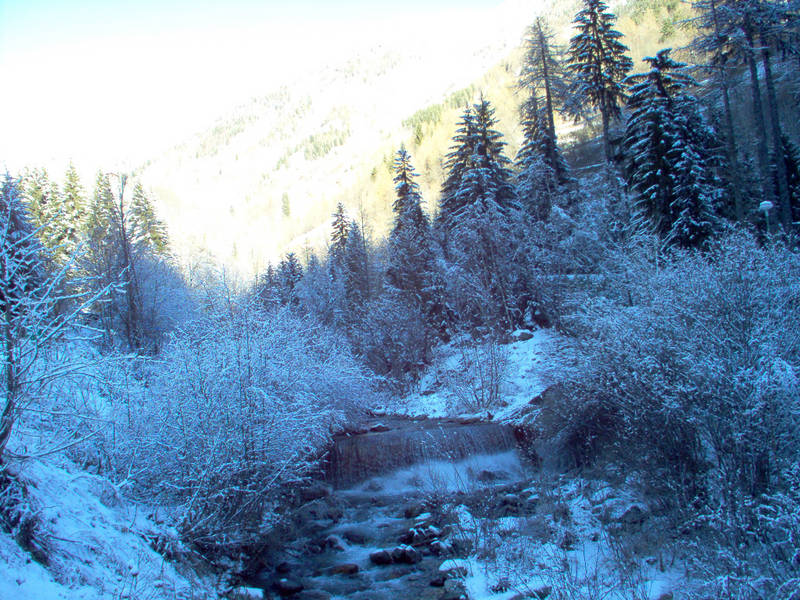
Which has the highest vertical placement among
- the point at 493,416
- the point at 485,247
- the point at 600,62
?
the point at 600,62

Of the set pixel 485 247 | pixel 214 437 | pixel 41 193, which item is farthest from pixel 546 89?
pixel 41 193

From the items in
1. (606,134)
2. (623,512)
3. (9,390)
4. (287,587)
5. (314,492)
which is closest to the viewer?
(9,390)

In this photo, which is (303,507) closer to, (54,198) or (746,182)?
(746,182)

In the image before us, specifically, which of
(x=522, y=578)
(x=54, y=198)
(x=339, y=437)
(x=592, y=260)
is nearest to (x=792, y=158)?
(x=592, y=260)

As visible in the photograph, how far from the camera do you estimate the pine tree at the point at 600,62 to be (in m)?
25.5

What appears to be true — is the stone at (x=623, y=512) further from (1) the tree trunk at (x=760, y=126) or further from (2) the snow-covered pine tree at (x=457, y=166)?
(2) the snow-covered pine tree at (x=457, y=166)

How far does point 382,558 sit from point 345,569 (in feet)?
2.27

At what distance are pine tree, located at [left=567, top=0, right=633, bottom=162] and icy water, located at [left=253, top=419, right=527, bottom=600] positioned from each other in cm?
1829

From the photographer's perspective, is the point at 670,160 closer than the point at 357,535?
No

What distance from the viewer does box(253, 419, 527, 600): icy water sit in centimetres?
848

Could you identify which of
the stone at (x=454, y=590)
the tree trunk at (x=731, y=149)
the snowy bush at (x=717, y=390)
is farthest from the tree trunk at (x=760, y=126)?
the stone at (x=454, y=590)

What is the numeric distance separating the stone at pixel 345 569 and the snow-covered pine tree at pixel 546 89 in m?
22.5

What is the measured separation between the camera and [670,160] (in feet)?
59.1

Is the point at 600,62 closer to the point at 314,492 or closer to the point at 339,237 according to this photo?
the point at 314,492
